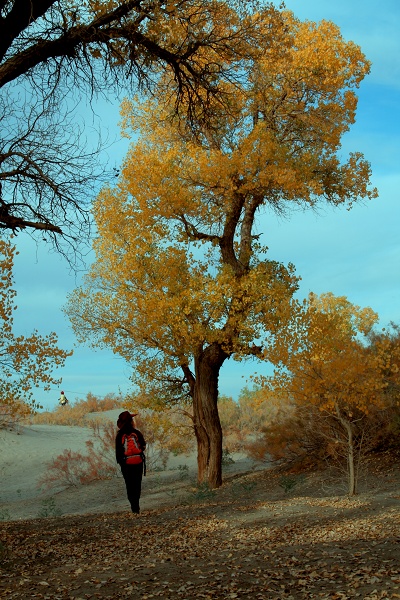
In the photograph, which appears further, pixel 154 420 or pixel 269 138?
pixel 154 420

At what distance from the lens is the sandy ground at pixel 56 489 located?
61.1 feet

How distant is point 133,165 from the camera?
15.5 m

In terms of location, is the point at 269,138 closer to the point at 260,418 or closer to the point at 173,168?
the point at 173,168

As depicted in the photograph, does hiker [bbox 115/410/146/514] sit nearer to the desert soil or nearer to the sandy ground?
the desert soil

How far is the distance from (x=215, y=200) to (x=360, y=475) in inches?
290

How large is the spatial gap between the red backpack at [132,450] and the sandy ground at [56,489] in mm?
4388

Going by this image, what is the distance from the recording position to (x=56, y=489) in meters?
22.6

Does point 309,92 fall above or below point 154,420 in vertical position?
above

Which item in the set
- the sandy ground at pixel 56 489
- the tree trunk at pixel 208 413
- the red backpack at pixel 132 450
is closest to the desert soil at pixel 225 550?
the red backpack at pixel 132 450

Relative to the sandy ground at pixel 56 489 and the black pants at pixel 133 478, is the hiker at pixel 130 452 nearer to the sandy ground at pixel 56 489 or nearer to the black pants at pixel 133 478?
the black pants at pixel 133 478

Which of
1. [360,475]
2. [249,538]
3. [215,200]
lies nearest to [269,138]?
[215,200]

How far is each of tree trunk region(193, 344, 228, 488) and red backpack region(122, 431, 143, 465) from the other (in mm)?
5137

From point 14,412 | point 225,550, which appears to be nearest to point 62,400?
point 14,412

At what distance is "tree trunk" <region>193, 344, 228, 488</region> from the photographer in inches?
678
